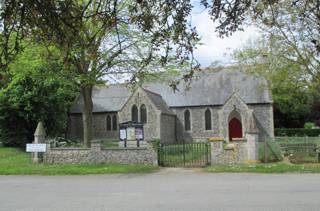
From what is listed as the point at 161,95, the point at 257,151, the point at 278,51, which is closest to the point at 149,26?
the point at 257,151

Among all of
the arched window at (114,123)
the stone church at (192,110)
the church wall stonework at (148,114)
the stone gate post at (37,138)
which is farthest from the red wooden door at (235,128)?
the stone gate post at (37,138)

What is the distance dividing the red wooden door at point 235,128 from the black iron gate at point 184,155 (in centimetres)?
2019

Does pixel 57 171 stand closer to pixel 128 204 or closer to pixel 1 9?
pixel 128 204

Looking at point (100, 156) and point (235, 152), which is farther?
point (100, 156)

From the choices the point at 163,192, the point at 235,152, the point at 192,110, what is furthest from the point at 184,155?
the point at 192,110

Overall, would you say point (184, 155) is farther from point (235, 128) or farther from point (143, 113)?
point (235, 128)

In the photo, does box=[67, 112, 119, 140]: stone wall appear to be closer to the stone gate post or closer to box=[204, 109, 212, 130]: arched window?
box=[204, 109, 212, 130]: arched window

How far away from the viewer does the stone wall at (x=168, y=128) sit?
139ft

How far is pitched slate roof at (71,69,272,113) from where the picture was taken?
43750 mm

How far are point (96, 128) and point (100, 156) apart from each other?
83.4 ft

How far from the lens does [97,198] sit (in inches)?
472

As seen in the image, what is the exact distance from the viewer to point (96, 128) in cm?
4797

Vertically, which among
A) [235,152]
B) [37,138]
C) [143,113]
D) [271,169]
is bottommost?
[271,169]

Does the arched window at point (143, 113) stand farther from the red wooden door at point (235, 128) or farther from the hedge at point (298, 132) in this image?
the hedge at point (298, 132)
